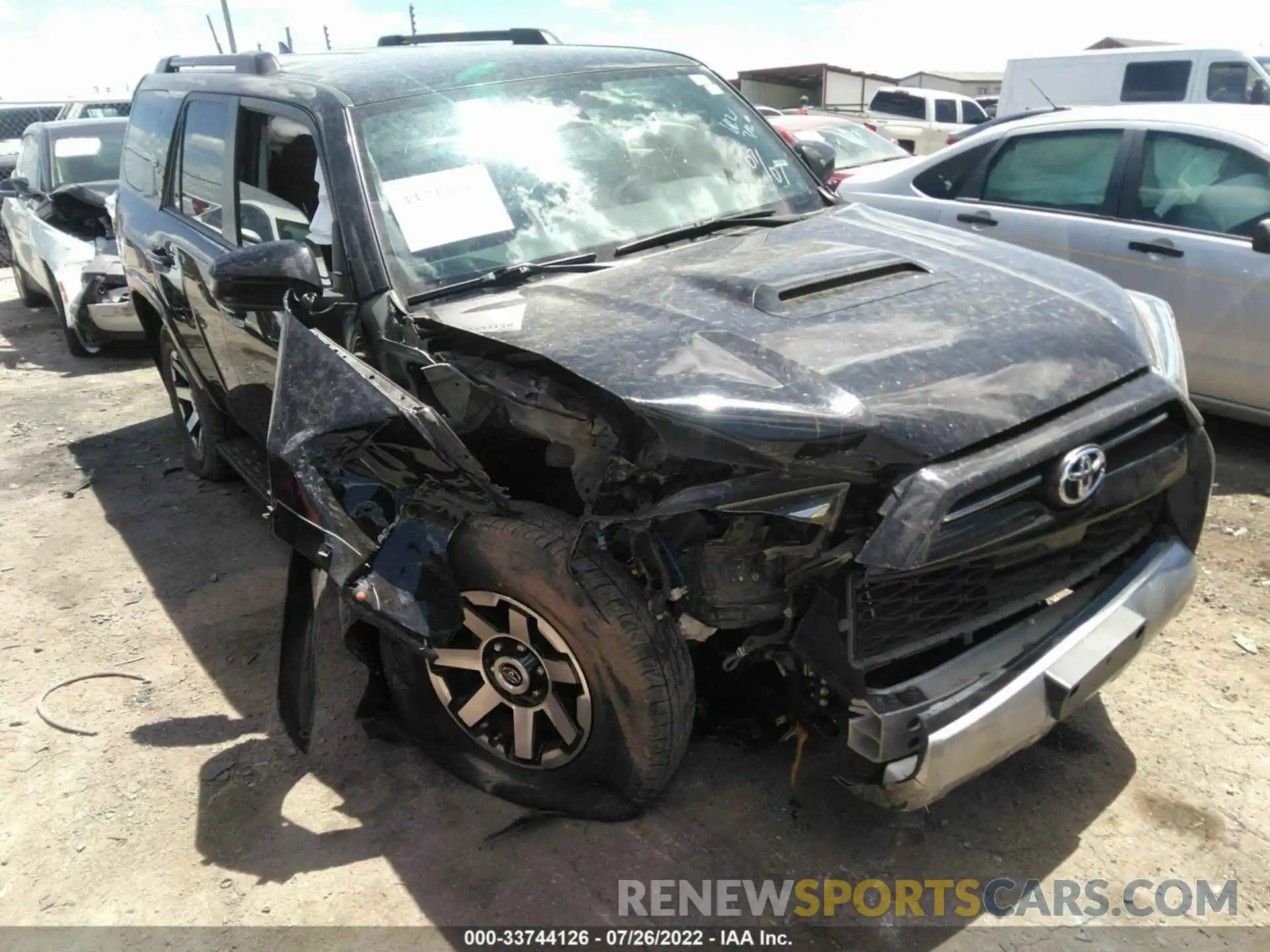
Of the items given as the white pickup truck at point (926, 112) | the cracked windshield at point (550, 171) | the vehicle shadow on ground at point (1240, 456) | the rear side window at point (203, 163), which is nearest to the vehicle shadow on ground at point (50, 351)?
the rear side window at point (203, 163)

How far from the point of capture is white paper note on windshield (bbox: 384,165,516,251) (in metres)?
2.85

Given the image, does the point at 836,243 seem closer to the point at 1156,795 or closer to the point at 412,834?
the point at 1156,795

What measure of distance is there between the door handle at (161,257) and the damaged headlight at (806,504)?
10.6ft

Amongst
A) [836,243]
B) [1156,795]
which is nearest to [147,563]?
[836,243]

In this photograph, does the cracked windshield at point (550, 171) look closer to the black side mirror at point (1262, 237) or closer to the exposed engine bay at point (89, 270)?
the black side mirror at point (1262, 237)

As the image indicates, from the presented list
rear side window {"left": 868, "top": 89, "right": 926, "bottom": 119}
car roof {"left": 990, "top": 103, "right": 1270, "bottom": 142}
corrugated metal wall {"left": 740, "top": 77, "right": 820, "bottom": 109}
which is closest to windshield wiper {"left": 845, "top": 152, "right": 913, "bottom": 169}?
car roof {"left": 990, "top": 103, "right": 1270, "bottom": 142}

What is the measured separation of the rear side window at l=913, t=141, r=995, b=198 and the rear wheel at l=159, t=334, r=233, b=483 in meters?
4.13

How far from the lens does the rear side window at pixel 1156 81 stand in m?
10.8

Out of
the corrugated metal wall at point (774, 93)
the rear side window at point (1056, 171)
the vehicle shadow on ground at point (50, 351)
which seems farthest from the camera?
the corrugated metal wall at point (774, 93)

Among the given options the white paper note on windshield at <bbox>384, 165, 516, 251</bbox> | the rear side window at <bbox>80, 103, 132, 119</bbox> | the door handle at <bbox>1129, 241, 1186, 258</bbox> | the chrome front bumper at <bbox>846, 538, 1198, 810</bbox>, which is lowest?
the chrome front bumper at <bbox>846, 538, 1198, 810</bbox>

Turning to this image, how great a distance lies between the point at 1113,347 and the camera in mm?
2496

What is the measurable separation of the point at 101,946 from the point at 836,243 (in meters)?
2.82

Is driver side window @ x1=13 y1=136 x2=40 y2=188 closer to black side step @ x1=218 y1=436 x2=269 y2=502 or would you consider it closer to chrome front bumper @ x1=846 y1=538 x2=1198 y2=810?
black side step @ x1=218 y1=436 x2=269 y2=502

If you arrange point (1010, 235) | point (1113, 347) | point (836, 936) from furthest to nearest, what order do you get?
point (1010, 235)
point (1113, 347)
point (836, 936)
